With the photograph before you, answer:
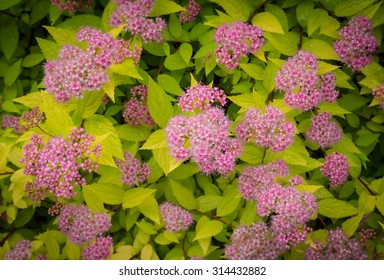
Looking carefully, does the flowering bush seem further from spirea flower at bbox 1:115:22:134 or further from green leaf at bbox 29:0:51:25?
green leaf at bbox 29:0:51:25

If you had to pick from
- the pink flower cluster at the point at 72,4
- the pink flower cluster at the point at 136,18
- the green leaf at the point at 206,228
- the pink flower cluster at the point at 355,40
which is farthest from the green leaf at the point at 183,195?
the pink flower cluster at the point at 72,4

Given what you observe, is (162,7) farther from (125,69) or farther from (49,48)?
(49,48)

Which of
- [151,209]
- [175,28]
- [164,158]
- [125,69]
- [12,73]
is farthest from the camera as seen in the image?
[12,73]

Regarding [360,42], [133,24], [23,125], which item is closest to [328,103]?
[360,42]

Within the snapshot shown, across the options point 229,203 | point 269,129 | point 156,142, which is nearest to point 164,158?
point 156,142

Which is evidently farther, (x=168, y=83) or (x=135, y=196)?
(x=168, y=83)

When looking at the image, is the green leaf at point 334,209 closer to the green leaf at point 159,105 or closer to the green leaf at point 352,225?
the green leaf at point 352,225
